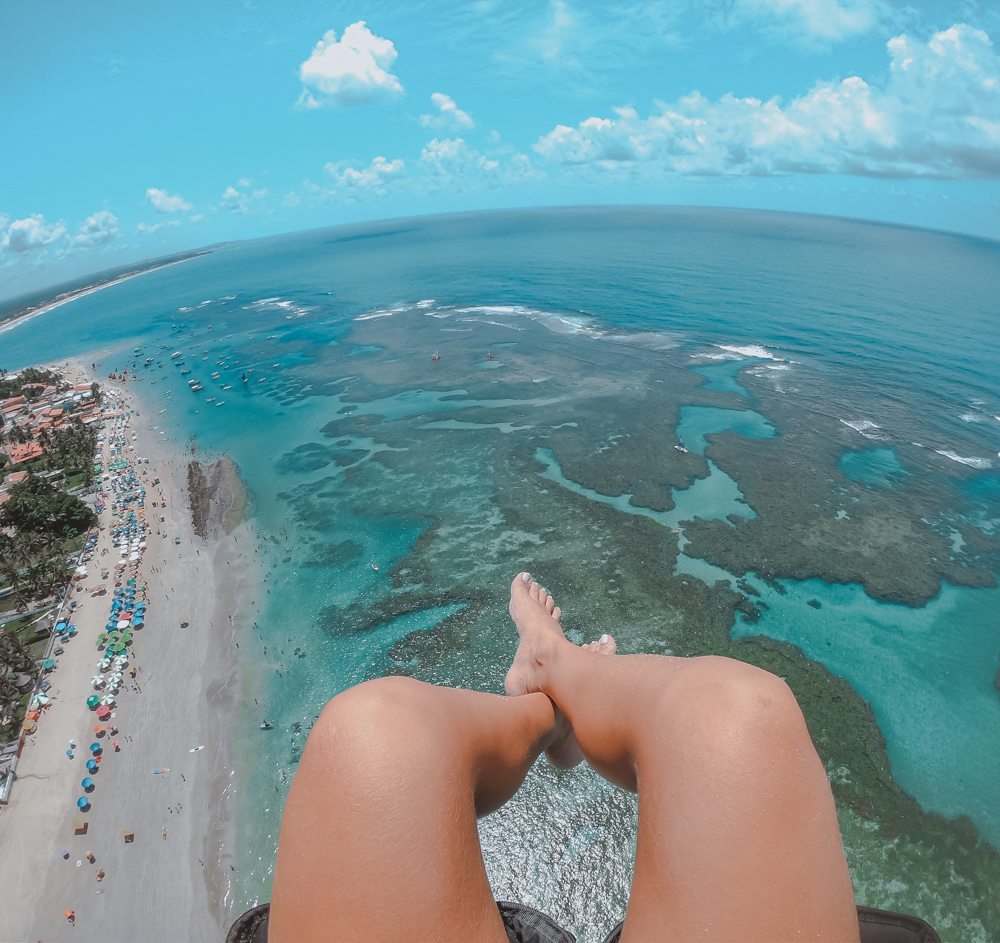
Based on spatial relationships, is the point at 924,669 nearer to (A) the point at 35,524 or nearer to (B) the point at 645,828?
(B) the point at 645,828

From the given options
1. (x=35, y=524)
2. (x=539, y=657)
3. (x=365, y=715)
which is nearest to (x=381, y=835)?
(x=365, y=715)

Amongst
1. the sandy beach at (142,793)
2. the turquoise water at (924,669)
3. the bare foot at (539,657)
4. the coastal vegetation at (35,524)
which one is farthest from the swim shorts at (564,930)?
the coastal vegetation at (35,524)

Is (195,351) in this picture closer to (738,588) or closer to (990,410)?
(738,588)

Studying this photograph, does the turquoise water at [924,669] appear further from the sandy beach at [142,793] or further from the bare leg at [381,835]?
the sandy beach at [142,793]

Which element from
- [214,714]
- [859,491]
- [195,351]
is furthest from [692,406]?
[195,351]

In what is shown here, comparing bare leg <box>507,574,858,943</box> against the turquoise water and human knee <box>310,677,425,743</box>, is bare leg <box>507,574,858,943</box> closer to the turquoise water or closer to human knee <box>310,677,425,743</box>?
human knee <box>310,677,425,743</box>

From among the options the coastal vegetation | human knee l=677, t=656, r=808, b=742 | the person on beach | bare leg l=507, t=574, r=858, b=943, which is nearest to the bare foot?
bare leg l=507, t=574, r=858, b=943
